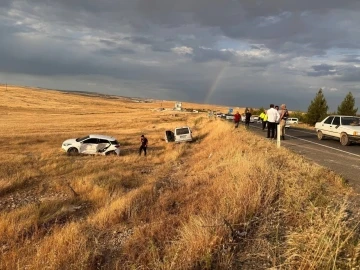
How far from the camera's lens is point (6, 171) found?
18.1m

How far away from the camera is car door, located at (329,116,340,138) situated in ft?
62.7

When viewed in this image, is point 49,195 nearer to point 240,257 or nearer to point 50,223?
point 50,223

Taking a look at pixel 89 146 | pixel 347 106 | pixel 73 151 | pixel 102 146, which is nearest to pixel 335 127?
pixel 102 146

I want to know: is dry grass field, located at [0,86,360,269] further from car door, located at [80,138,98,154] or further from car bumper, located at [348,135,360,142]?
car door, located at [80,138,98,154]

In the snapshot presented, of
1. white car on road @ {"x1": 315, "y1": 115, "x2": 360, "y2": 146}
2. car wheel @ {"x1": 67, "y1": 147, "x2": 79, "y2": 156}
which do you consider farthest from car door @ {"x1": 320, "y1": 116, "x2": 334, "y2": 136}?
car wheel @ {"x1": 67, "y1": 147, "x2": 79, "y2": 156}

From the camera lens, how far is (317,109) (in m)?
50.7

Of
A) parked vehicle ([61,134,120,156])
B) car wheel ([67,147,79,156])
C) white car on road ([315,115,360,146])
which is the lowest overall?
car wheel ([67,147,79,156])

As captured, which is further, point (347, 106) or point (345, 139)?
point (347, 106)

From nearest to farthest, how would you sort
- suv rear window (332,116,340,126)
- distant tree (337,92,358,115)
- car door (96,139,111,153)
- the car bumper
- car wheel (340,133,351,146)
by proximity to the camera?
the car bumper, car wheel (340,133,351,146), suv rear window (332,116,340,126), car door (96,139,111,153), distant tree (337,92,358,115)

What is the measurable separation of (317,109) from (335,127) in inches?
1313

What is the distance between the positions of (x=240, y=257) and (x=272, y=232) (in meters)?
0.72

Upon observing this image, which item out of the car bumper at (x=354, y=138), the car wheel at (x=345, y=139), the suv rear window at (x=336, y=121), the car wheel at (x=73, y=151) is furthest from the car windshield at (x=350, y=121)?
the car wheel at (x=73, y=151)

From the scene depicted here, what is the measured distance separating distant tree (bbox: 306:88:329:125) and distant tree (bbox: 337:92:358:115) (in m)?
2.61

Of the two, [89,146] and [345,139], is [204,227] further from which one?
[89,146]
